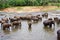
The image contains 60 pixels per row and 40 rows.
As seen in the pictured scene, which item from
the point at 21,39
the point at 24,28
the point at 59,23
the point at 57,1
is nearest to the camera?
the point at 21,39

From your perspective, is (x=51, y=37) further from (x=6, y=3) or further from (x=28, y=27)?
(x=6, y=3)

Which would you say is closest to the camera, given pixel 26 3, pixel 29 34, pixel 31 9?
pixel 29 34

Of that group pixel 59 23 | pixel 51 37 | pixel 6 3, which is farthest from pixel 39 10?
pixel 51 37

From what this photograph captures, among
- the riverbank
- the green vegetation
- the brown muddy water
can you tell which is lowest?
the riverbank

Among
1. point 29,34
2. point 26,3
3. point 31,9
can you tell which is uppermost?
point 29,34

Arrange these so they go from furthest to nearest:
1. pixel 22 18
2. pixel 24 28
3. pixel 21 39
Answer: pixel 22 18 < pixel 24 28 < pixel 21 39

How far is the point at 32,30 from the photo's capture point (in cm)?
1667

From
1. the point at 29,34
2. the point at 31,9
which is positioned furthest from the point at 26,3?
the point at 29,34

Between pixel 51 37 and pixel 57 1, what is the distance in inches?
978

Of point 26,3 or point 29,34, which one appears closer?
point 29,34

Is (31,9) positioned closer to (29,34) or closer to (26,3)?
(26,3)

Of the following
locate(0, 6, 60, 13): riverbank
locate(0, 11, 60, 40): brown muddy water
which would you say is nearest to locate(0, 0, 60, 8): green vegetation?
locate(0, 6, 60, 13): riverbank

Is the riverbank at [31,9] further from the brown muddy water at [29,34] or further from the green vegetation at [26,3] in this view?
the brown muddy water at [29,34]

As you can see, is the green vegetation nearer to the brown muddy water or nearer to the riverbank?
the riverbank
